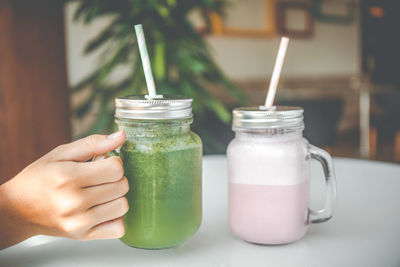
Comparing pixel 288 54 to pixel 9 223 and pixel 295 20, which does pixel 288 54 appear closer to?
pixel 295 20

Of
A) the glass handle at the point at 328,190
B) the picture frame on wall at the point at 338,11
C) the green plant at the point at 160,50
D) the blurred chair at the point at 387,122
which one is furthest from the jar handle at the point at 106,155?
the picture frame on wall at the point at 338,11

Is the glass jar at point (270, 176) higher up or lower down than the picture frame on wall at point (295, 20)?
lower down

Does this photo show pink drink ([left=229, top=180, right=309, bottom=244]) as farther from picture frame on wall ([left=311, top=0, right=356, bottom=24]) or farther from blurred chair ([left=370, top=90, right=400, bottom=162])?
picture frame on wall ([left=311, top=0, right=356, bottom=24])

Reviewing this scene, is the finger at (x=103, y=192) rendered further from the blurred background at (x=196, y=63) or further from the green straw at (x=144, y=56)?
the blurred background at (x=196, y=63)

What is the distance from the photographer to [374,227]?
25.7 inches

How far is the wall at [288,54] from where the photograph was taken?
3.74m

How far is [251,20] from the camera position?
576cm

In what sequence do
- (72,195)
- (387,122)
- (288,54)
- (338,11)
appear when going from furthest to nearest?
1. (338,11)
2. (288,54)
3. (387,122)
4. (72,195)

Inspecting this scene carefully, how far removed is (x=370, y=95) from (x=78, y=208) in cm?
591

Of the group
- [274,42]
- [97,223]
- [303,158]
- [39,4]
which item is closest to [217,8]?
[39,4]

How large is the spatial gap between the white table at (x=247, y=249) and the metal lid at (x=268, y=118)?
18 cm

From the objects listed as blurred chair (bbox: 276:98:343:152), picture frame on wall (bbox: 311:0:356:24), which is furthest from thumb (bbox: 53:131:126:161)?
picture frame on wall (bbox: 311:0:356:24)

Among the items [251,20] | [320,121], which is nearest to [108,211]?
[320,121]

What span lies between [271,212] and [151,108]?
0.74 feet
